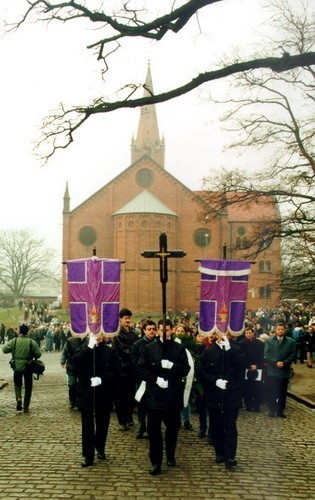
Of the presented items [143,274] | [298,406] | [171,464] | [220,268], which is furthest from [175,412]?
[143,274]

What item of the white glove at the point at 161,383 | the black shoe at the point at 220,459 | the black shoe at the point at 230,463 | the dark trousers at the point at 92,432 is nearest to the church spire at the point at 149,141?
the dark trousers at the point at 92,432

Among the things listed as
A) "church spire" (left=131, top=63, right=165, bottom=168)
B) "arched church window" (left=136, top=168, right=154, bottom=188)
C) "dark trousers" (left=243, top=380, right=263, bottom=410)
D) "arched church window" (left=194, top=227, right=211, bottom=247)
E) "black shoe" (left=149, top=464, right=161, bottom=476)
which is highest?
"church spire" (left=131, top=63, right=165, bottom=168)

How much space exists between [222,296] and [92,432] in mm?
2766

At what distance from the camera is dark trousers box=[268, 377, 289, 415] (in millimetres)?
11797

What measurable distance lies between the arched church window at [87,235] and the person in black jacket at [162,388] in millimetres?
53008

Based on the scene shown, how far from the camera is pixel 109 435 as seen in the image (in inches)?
386

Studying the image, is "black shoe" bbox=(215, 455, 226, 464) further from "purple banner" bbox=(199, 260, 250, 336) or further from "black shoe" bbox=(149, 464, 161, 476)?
"purple banner" bbox=(199, 260, 250, 336)

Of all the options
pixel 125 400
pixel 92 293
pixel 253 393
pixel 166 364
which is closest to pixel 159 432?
pixel 166 364

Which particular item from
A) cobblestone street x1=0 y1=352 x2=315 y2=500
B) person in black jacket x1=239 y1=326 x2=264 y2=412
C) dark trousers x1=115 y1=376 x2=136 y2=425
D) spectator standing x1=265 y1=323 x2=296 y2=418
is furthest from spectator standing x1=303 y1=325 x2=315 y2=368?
dark trousers x1=115 y1=376 x2=136 y2=425

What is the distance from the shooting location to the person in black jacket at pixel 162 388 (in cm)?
755

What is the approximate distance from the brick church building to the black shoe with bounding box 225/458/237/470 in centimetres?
5019

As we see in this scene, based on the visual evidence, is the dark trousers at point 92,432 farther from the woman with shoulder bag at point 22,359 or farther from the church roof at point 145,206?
the church roof at point 145,206

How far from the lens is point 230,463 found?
7.61 m

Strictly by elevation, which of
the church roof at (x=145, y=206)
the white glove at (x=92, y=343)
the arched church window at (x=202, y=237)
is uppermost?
the church roof at (x=145, y=206)
